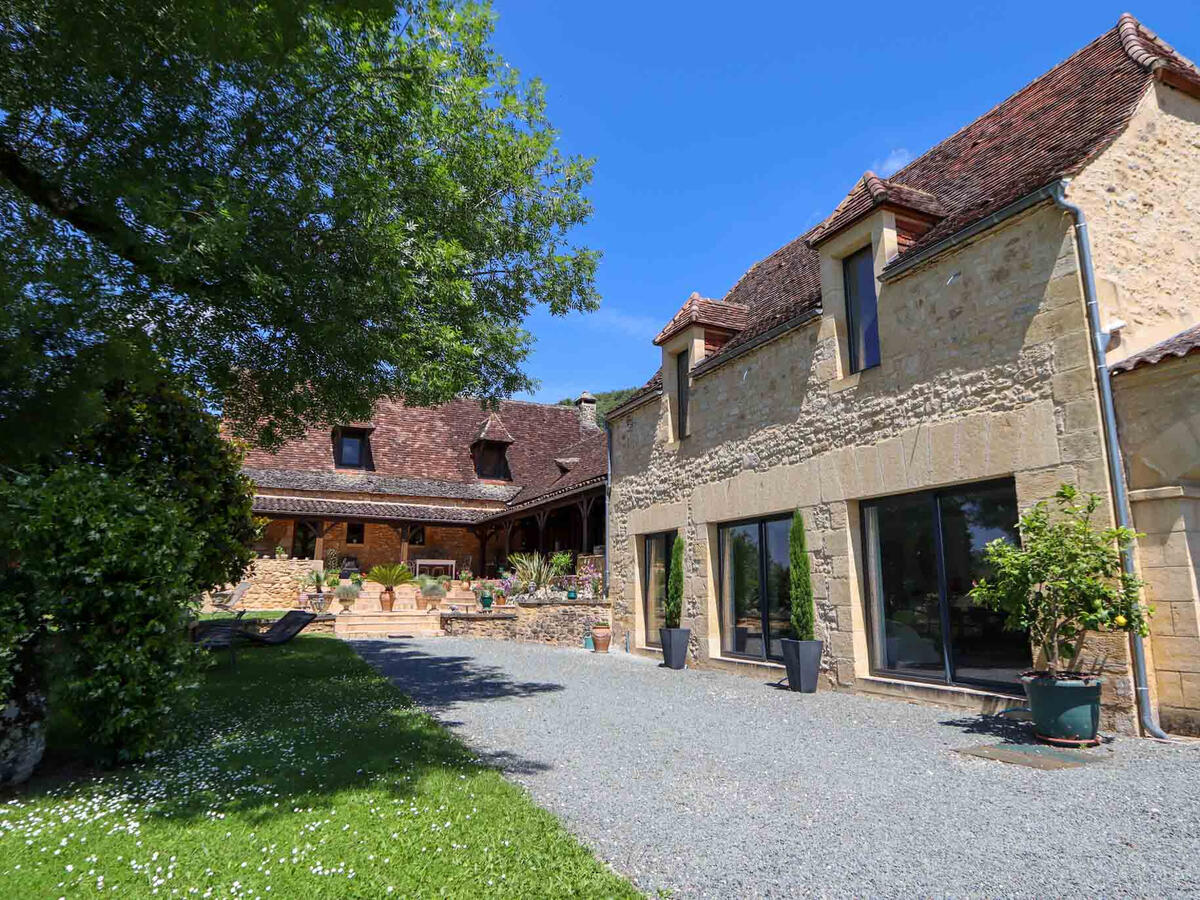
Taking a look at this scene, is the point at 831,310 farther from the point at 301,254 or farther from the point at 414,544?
the point at 414,544

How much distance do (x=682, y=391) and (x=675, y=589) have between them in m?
3.43

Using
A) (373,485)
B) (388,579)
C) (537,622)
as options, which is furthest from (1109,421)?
(373,485)

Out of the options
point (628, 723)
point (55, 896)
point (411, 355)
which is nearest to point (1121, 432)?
point (628, 723)

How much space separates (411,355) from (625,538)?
7.90 metres

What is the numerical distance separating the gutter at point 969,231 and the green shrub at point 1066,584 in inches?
104

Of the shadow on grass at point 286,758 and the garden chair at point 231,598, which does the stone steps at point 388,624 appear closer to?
the garden chair at point 231,598

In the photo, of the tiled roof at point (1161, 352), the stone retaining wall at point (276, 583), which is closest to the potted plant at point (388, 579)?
the stone retaining wall at point (276, 583)

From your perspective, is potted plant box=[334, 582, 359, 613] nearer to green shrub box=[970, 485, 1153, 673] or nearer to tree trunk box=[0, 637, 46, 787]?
tree trunk box=[0, 637, 46, 787]

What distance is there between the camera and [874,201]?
8.24m

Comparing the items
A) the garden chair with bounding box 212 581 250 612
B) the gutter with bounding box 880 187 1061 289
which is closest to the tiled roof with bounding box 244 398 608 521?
the garden chair with bounding box 212 581 250 612

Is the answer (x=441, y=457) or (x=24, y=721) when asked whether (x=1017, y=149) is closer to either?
(x=24, y=721)

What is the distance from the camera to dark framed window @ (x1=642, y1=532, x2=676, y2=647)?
12625mm

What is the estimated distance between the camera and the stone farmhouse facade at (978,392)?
5875mm

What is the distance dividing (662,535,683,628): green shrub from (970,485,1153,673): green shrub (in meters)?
5.84
